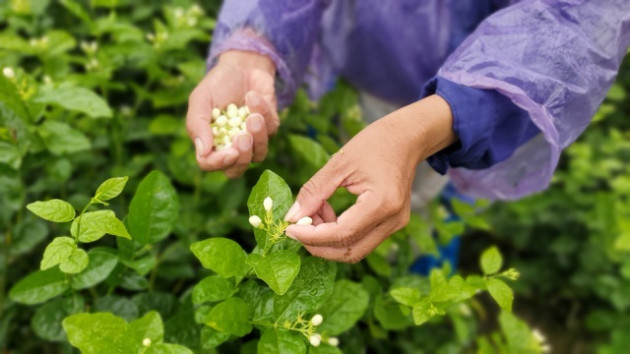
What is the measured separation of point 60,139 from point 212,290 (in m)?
0.45

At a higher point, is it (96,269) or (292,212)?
(292,212)

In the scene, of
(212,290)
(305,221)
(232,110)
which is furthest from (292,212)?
(232,110)

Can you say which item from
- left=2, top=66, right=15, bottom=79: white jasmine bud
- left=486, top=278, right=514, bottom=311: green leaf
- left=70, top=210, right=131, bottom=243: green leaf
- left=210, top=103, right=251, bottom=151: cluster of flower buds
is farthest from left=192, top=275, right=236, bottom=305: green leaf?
left=2, top=66, right=15, bottom=79: white jasmine bud

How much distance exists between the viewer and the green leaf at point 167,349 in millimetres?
704

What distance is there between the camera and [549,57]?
876 millimetres

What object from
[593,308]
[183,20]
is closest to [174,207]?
[183,20]

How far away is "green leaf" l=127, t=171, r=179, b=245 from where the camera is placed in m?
0.84

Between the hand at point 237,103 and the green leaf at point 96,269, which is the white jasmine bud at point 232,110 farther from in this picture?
the green leaf at point 96,269

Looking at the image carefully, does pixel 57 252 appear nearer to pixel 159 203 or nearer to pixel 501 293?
pixel 159 203

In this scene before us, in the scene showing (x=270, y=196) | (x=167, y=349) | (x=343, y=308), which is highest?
(x=270, y=196)

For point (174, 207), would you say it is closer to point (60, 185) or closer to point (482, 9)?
point (60, 185)

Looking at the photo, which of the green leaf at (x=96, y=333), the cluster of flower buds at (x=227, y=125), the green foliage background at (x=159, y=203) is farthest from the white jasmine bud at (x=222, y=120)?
the green leaf at (x=96, y=333)

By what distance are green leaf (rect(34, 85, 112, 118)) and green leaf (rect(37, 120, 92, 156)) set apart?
4cm

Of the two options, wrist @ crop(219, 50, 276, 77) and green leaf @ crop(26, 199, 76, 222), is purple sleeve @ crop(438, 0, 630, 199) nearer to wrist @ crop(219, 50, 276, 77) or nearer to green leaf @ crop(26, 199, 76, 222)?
wrist @ crop(219, 50, 276, 77)
